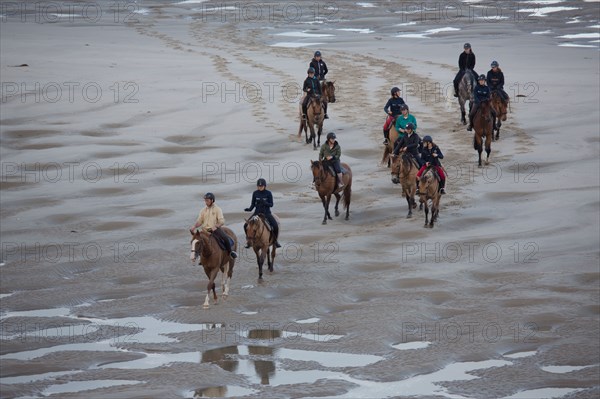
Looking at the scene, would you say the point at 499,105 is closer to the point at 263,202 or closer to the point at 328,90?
the point at 328,90

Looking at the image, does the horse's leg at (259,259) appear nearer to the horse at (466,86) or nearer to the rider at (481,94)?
the rider at (481,94)

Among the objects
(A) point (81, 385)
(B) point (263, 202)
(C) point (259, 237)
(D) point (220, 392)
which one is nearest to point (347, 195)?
(B) point (263, 202)

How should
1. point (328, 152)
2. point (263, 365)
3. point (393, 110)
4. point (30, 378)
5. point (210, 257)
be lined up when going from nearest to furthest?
point (30, 378), point (263, 365), point (210, 257), point (328, 152), point (393, 110)

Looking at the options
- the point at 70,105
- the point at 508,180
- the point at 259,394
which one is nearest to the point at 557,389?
the point at 259,394

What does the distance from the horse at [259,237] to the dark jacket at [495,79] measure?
12783 millimetres

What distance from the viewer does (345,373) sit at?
15859mm

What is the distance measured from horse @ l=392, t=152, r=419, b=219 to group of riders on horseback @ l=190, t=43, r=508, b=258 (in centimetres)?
22

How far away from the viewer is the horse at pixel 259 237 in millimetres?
20234

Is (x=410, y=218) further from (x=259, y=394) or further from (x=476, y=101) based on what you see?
(x=259, y=394)

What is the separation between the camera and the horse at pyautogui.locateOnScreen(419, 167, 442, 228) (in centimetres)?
2345

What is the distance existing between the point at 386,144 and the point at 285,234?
5852mm

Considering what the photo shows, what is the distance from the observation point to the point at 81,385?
15.5 meters

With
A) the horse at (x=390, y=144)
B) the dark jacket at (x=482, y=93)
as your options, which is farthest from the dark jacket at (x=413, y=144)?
the dark jacket at (x=482, y=93)

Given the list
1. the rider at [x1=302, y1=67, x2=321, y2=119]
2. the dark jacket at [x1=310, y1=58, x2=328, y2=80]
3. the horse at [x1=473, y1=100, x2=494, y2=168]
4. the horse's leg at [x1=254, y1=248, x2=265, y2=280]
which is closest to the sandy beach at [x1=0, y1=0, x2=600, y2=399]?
the horse's leg at [x1=254, y1=248, x2=265, y2=280]
